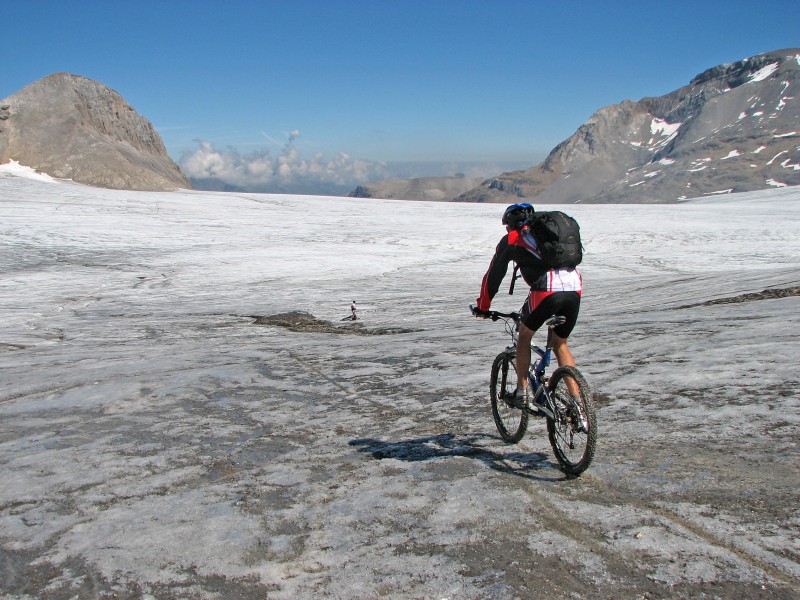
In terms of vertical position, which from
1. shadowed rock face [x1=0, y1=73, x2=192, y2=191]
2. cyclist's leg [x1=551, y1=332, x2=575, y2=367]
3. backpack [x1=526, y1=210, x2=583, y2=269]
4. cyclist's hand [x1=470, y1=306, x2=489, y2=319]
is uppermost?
shadowed rock face [x1=0, y1=73, x2=192, y2=191]

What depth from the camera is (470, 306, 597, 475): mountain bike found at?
5730 mm

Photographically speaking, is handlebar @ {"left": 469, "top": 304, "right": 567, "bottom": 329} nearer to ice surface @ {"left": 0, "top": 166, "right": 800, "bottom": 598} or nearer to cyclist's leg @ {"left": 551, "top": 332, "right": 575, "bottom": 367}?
cyclist's leg @ {"left": 551, "top": 332, "right": 575, "bottom": 367}

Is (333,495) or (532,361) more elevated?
(532,361)

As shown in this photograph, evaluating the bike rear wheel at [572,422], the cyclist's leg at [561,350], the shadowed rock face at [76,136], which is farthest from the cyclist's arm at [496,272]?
the shadowed rock face at [76,136]

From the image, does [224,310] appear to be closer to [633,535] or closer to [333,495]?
[333,495]

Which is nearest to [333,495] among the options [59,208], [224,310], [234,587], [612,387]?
[234,587]

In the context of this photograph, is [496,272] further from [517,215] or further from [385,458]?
[385,458]

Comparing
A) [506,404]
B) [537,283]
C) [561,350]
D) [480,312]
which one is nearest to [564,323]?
[561,350]

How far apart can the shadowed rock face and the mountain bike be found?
6544cm

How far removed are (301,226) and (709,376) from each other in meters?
35.6

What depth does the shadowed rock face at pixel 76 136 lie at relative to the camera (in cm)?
6594

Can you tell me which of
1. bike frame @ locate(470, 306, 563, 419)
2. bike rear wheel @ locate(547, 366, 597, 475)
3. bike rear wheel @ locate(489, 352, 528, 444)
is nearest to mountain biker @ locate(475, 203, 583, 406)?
bike frame @ locate(470, 306, 563, 419)

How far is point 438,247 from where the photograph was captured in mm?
34656

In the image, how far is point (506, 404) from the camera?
720 centimetres
